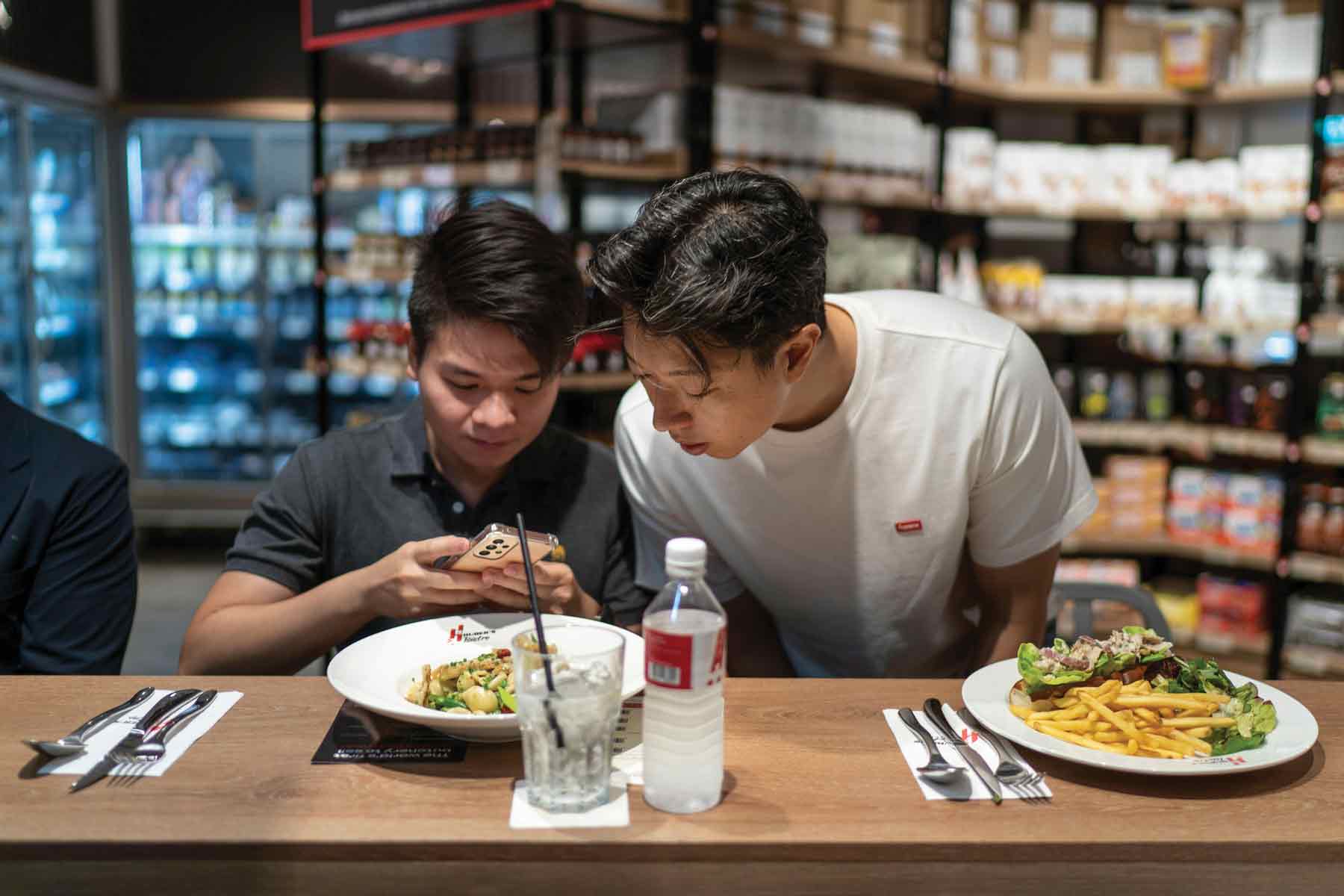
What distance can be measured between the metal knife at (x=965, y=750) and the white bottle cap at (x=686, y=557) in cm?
39

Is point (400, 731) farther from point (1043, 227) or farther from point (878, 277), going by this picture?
point (1043, 227)

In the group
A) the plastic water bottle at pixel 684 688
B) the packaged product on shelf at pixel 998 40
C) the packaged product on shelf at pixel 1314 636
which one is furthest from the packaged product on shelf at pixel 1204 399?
the plastic water bottle at pixel 684 688

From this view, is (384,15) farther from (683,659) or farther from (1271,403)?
(1271,403)

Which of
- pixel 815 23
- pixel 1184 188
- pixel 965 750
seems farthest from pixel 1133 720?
pixel 1184 188

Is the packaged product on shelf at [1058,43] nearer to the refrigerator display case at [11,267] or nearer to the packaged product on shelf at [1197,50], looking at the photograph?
the packaged product on shelf at [1197,50]

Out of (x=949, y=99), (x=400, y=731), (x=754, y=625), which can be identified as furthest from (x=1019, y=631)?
(x=949, y=99)

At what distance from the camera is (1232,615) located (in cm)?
438

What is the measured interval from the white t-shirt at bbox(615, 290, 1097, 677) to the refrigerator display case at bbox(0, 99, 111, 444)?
4.86 m

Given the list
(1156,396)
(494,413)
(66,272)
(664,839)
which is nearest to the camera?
(664,839)

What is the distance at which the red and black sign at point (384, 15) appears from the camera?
3293 millimetres

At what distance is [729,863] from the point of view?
1.09 m

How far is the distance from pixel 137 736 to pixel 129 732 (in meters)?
0.02

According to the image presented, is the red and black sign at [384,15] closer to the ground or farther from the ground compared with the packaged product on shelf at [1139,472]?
farther from the ground

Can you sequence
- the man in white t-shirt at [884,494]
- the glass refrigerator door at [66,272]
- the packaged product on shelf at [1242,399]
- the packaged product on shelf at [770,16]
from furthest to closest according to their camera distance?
the glass refrigerator door at [66,272] < the packaged product on shelf at [1242,399] < the packaged product on shelf at [770,16] < the man in white t-shirt at [884,494]
